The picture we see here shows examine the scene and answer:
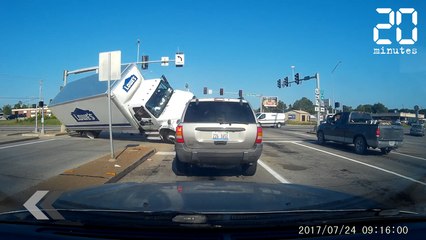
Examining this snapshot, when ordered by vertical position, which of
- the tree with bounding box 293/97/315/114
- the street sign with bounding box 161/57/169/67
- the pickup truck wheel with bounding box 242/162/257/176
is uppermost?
the tree with bounding box 293/97/315/114

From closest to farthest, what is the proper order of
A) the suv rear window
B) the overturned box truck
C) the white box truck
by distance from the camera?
the suv rear window, the overturned box truck, the white box truck

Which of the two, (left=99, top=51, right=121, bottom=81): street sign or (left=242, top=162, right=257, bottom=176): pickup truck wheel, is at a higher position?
(left=99, top=51, right=121, bottom=81): street sign

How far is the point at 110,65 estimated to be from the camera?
33.9ft

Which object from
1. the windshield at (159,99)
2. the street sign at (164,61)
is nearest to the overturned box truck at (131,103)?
the windshield at (159,99)

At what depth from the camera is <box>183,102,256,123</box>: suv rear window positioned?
7.47 meters

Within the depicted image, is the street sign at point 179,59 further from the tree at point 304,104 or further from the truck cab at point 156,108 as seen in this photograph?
the tree at point 304,104

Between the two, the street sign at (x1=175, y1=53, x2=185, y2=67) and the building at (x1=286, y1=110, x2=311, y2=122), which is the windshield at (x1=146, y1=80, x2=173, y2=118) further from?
the building at (x1=286, y1=110, x2=311, y2=122)

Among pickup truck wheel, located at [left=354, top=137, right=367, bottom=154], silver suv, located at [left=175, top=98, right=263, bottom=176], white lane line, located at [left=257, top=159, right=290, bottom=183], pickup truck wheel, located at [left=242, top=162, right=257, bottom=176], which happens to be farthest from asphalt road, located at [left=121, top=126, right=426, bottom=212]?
pickup truck wheel, located at [left=354, top=137, right=367, bottom=154]

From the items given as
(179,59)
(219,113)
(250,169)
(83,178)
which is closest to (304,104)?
(179,59)

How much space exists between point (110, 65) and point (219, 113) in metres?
4.48

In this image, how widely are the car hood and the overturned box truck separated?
13.9m

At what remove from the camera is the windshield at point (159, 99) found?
1813 cm

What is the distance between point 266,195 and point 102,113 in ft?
55.0

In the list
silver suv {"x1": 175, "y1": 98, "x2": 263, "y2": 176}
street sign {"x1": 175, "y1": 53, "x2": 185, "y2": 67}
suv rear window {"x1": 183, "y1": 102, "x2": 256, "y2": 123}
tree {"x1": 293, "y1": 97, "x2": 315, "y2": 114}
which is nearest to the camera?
silver suv {"x1": 175, "y1": 98, "x2": 263, "y2": 176}
